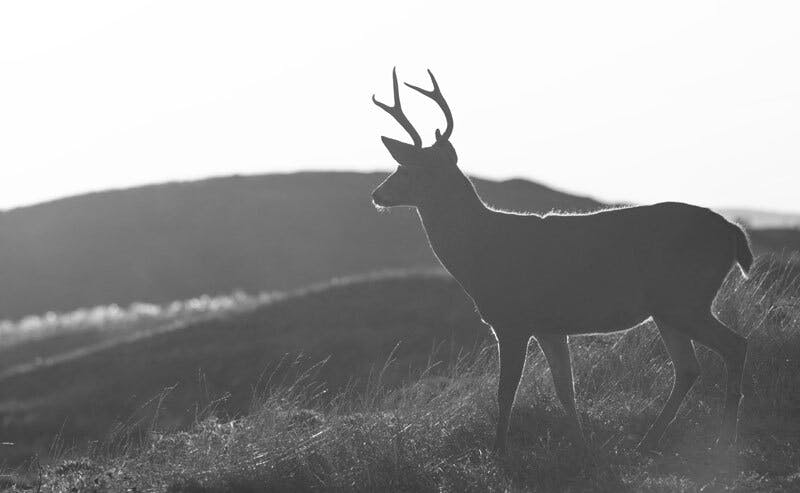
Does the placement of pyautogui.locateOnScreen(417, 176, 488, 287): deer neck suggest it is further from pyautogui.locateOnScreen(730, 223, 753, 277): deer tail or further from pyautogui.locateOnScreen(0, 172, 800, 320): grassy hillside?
pyautogui.locateOnScreen(0, 172, 800, 320): grassy hillside

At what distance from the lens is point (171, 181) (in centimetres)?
6538

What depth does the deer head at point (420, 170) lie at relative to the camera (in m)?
8.66

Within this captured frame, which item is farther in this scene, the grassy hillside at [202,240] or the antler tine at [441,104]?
the grassy hillside at [202,240]

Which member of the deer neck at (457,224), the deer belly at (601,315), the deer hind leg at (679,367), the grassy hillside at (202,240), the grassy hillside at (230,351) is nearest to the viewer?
the deer belly at (601,315)

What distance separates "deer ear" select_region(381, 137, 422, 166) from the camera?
28.4ft

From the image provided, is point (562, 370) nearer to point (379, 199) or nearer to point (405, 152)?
point (379, 199)

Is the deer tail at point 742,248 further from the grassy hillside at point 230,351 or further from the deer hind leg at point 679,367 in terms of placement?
the grassy hillside at point 230,351

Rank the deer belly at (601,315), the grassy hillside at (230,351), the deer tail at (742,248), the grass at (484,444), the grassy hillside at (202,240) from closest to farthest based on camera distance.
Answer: the grass at (484,444) → the deer belly at (601,315) → the deer tail at (742,248) → the grassy hillside at (230,351) → the grassy hillside at (202,240)

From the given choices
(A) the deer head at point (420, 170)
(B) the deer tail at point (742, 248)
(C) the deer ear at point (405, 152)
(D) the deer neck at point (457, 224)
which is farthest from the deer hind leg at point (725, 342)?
(C) the deer ear at point (405, 152)

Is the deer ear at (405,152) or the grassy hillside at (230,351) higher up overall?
the deer ear at (405,152)

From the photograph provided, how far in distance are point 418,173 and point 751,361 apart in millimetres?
4026

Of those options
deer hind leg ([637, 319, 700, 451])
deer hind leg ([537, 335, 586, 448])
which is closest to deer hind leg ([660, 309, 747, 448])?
deer hind leg ([637, 319, 700, 451])

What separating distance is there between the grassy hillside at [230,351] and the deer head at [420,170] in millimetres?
17562

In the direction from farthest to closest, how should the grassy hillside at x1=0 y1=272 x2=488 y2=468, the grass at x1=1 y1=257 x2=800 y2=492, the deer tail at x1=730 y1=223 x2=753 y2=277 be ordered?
the grassy hillside at x1=0 y1=272 x2=488 y2=468, the deer tail at x1=730 y1=223 x2=753 y2=277, the grass at x1=1 y1=257 x2=800 y2=492
